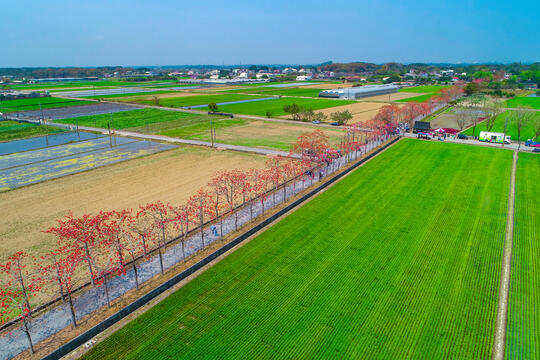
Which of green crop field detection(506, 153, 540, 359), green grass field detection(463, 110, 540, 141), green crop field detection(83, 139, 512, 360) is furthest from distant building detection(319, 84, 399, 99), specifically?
green crop field detection(83, 139, 512, 360)

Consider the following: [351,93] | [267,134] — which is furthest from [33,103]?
[351,93]

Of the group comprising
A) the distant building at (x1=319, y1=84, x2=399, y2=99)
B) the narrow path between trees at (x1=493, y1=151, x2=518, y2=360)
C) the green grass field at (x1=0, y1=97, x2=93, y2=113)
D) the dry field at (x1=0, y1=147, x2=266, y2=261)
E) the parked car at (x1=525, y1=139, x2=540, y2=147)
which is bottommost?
the narrow path between trees at (x1=493, y1=151, x2=518, y2=360)

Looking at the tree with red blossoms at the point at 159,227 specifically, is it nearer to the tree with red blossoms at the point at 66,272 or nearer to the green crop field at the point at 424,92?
the tree with red blossoms at the point at 66,272

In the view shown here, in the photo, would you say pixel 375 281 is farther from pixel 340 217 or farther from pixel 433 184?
pixel 433 184

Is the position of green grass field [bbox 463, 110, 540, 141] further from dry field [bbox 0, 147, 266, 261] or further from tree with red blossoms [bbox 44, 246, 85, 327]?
tree with red blossoms [bbox 44, 246, 85, 327]

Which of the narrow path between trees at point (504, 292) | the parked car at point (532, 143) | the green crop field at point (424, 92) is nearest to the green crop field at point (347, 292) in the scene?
the narrow path between trees at point (504, 292)

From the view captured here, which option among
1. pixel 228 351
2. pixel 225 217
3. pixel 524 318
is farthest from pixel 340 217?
pixel 228 351
